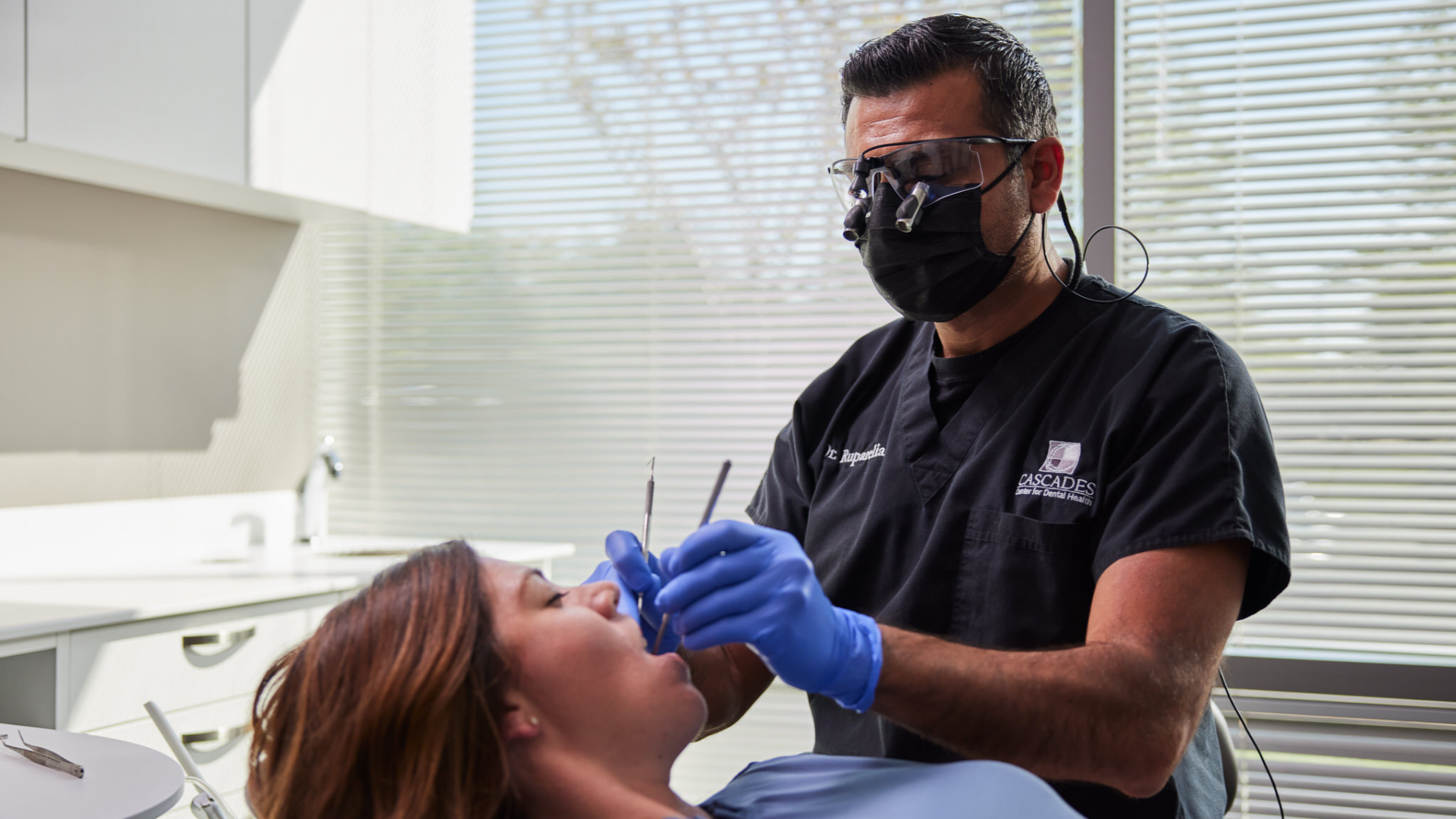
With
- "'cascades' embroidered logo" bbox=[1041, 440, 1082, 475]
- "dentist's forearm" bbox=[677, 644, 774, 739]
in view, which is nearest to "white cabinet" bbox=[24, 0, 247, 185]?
"dentist's forearm" bbox=[677, 644, 774, 739]

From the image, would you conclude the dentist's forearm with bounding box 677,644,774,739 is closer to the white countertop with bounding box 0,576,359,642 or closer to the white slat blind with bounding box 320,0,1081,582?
the white countertop with bounding box 0,576,359,642

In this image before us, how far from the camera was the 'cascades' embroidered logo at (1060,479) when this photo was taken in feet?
4.23

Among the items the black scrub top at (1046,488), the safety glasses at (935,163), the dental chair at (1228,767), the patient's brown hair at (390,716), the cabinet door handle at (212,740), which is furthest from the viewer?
the cabinet door handle at (212,740)

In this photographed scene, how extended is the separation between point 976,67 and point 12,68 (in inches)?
66.2

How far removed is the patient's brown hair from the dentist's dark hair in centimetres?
87

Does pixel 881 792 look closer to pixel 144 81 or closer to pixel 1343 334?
pixel 1343 334

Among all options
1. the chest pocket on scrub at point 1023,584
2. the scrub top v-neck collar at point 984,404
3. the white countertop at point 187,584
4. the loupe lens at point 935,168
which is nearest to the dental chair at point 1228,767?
the chest pocket on scrub at point 1023,584

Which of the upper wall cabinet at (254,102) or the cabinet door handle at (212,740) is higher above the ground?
the upper wall cabinet at (254,102)

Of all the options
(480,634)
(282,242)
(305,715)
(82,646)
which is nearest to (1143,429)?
(480,634)

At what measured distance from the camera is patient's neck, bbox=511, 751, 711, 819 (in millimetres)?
1034

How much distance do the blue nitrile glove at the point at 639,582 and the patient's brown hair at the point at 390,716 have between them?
0.17 meters

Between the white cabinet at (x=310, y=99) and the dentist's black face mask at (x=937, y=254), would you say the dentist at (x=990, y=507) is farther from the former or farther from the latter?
the white cabinet at (x=310, y=99)

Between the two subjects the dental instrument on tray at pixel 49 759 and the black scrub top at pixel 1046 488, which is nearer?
the dental instrument on tray at pixel 49 759

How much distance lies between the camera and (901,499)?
4.79 feet
